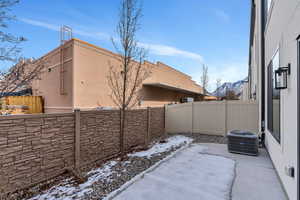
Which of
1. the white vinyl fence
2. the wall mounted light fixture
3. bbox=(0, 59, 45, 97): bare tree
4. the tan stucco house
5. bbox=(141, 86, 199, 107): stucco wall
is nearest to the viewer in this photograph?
the wall mounted light fixture

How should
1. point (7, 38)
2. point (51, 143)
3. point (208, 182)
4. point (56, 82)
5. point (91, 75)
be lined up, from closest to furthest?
1. point (7, 38)
2. point (208, 182)
3. point (51, 143)
4. point (91, 75)
5. point (56, 82)

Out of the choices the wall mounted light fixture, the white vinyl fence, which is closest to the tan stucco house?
the white vinyl fence

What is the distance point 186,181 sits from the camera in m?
2.94

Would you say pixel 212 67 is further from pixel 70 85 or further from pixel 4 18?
pixel 4 18

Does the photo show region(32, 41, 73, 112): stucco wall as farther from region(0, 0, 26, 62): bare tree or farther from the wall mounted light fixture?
the wall mounted light fixture

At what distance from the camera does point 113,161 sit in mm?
4219

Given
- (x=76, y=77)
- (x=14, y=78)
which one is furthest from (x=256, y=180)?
(x=76, y=77)

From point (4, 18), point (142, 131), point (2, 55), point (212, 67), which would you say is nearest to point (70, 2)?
point (4, 18)

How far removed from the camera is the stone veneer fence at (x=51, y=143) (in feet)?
8.32

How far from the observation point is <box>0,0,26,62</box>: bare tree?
2643 mm

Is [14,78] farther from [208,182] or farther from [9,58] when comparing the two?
[208,182]

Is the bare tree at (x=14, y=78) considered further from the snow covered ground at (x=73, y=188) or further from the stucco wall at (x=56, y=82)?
the stucco wall at (x=56, y=82)

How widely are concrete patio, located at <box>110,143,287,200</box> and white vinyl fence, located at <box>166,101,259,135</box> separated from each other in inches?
118

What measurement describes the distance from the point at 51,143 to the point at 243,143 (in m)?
5.17
